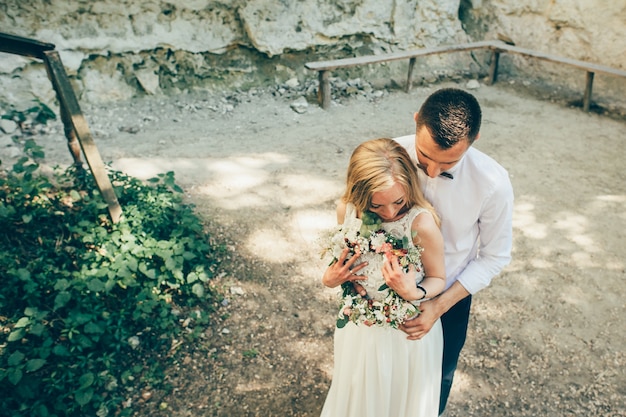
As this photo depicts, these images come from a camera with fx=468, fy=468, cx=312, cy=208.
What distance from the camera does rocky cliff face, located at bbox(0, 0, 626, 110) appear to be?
670 centimetres

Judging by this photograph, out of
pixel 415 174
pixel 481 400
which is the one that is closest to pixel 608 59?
pixel 481 400

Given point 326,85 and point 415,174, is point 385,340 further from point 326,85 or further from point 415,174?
point 326,85

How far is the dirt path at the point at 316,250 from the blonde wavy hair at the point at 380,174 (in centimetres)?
175

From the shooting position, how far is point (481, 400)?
3178 mm

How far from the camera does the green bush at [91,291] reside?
116 inches

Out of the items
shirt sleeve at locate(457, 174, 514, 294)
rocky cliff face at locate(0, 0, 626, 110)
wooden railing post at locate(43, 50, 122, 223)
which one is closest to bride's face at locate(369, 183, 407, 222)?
shirt sleeve at locate(457, 174, 514, 294)

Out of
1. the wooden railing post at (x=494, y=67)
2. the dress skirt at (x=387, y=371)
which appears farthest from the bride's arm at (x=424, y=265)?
the wooden railing post at (x=494, y=67)

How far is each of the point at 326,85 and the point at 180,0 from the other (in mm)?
2598

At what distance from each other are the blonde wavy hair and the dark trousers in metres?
0.66

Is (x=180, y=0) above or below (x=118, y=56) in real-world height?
above

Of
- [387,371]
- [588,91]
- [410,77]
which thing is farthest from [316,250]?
[588,91]

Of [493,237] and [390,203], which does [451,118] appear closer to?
[390,203]

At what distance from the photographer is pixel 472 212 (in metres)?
2.12

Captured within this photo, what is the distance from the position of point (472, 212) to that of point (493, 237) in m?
0.17
